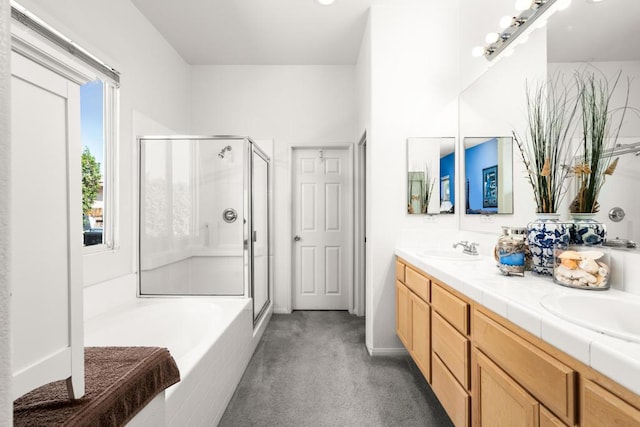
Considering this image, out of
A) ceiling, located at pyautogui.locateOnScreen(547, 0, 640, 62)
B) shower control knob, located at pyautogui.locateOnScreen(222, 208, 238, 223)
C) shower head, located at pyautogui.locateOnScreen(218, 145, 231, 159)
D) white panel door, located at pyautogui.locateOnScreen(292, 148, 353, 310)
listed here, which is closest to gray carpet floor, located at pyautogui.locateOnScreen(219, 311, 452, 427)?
white panel door, located at pyautogui.locateOnScreen(292, 148, 353, 310)

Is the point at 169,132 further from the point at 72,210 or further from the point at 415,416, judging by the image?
the point at 415,416

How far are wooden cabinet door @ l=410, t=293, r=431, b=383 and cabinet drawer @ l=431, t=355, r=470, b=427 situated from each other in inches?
3.1

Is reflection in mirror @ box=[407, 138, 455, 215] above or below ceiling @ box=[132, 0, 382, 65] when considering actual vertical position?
below

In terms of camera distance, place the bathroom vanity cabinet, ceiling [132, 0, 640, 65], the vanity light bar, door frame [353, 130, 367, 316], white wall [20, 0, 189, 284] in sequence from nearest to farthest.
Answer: the bathroom vanity cabinet
ceiling [132, 0, 640, 65]
the vanity light bar
white wall [20, 0, 189, 284]
door frame [353, 130, 367, 316]

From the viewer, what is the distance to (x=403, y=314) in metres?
2.23

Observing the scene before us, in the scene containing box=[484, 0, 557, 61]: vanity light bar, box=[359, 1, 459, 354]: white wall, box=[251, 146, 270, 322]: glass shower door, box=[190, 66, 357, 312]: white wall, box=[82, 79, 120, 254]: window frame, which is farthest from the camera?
box=[190, 66, 357, 312]: white wall

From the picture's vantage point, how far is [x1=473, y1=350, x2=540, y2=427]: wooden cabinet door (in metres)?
0.94

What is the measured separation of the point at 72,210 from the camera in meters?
0.73

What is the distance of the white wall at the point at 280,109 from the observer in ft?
11.4

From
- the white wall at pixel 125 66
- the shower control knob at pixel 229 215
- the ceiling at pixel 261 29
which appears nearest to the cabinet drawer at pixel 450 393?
the shower control knob at pixel 229 215

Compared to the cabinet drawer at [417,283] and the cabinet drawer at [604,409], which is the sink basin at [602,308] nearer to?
the cabinet drawer at [604,409]

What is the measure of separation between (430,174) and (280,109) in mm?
1872

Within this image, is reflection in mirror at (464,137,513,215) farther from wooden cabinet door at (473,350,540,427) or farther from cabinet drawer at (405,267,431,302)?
wooden cabinet door at (473,350,540,427)

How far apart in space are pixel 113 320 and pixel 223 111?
236cm
